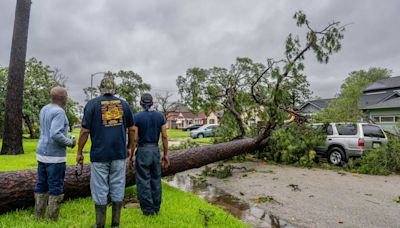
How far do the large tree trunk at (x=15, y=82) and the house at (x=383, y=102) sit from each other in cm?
1663

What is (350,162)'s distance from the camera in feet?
28.9

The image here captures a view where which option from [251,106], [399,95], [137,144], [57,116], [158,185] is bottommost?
[158,185]

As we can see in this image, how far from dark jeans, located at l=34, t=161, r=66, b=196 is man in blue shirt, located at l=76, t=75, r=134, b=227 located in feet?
1.08

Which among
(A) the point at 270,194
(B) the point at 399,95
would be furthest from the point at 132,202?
(B) the point at 399,95

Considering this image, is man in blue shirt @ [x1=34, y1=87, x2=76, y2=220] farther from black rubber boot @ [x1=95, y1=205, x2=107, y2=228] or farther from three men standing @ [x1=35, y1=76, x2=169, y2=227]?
black rubber boot @ [x1=95, y1=205, x2=107, y2=228]

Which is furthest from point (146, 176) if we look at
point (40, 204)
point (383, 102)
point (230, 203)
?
point (383, 102)

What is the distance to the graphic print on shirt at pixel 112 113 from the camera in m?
3.13

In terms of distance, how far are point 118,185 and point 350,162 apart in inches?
320

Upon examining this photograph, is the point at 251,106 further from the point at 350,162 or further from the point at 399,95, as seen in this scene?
the point at 399,95

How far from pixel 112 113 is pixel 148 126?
76cm

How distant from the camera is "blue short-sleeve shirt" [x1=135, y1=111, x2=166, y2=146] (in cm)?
384

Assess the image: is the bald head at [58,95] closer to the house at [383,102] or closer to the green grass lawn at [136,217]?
the green grass lawn at [136,217]

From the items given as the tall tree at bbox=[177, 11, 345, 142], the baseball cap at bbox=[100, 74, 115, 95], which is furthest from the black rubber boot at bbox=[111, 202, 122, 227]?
the tall tree at bbox=[177, 11, 345, 142]

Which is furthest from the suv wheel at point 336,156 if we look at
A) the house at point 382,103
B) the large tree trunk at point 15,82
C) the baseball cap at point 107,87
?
the large tree trunk at point 15,82
